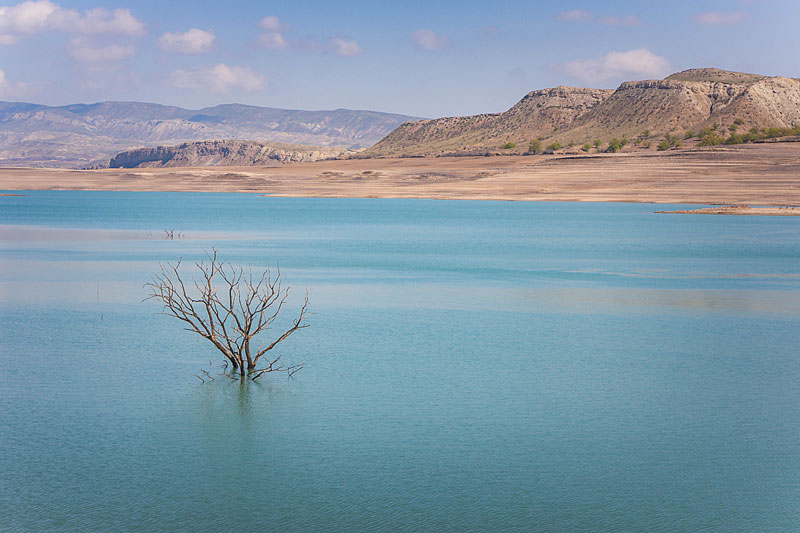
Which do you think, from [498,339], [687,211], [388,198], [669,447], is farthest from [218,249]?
[388,198]

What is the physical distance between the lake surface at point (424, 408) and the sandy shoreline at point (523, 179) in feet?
140

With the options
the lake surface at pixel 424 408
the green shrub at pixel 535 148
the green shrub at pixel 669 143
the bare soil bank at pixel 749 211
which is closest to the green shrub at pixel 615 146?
the green shrub at pixel 669 143

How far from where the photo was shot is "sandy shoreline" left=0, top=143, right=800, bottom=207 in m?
69.3

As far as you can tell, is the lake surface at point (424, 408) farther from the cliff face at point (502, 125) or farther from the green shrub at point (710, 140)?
the cliff face at point (502, 125)

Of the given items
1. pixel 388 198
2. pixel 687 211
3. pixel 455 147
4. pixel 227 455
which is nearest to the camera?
pixel 227 455

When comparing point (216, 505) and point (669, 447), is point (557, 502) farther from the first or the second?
point (216, 505)

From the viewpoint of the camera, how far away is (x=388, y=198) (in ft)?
266

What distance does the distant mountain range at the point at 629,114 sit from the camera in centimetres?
13238

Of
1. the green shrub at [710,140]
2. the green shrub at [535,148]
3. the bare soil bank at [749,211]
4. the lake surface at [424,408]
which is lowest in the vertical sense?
the lake surface at [424,408]

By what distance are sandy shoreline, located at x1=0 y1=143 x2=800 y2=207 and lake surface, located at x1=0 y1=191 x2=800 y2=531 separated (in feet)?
140

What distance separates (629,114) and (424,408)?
456ft

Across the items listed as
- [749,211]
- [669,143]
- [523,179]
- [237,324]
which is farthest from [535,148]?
[237,324]

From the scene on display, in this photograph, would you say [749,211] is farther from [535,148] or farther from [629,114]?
[629,114]

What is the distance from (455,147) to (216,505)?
145 m
